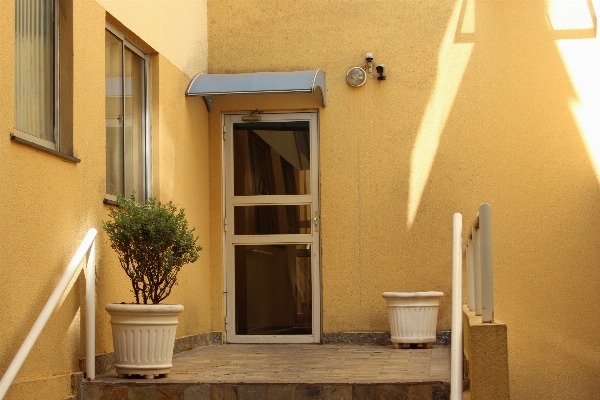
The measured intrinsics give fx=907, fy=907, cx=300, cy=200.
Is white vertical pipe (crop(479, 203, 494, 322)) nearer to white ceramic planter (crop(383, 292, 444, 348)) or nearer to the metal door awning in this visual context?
white ceramic planter (crop(383, 292, 444, 348))

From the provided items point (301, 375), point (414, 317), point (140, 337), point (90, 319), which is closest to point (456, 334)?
point (301, 375)

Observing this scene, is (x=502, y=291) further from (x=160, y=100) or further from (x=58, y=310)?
(x=58, y=310)

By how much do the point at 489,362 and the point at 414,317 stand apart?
3.56m

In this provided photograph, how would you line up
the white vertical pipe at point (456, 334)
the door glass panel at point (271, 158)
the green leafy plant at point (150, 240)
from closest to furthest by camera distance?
the white vertical pipe at point (456, 334), the green leafy plant at point (150, 240), the door glass panel at point (271, 158)

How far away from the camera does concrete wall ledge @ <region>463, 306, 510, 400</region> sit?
4043 mm

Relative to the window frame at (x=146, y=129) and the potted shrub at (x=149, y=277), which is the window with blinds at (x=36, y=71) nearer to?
the potted shrub at (x=149, y=277)

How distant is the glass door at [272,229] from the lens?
8297mm

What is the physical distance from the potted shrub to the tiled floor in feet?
0.44

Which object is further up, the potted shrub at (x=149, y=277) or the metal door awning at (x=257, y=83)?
the metal door awning at (x=257, y=83)

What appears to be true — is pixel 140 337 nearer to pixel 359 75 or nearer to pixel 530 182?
pixel 359 75

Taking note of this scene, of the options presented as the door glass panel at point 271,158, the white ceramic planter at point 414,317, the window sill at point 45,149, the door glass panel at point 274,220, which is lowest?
the white ceramic planter at point 414,317

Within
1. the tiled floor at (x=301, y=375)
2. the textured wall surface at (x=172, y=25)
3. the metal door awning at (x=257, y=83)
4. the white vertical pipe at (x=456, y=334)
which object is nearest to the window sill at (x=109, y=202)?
the tiled floor at (x=301, y=375)

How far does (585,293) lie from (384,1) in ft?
10.5

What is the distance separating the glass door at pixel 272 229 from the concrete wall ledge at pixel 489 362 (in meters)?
4.26
